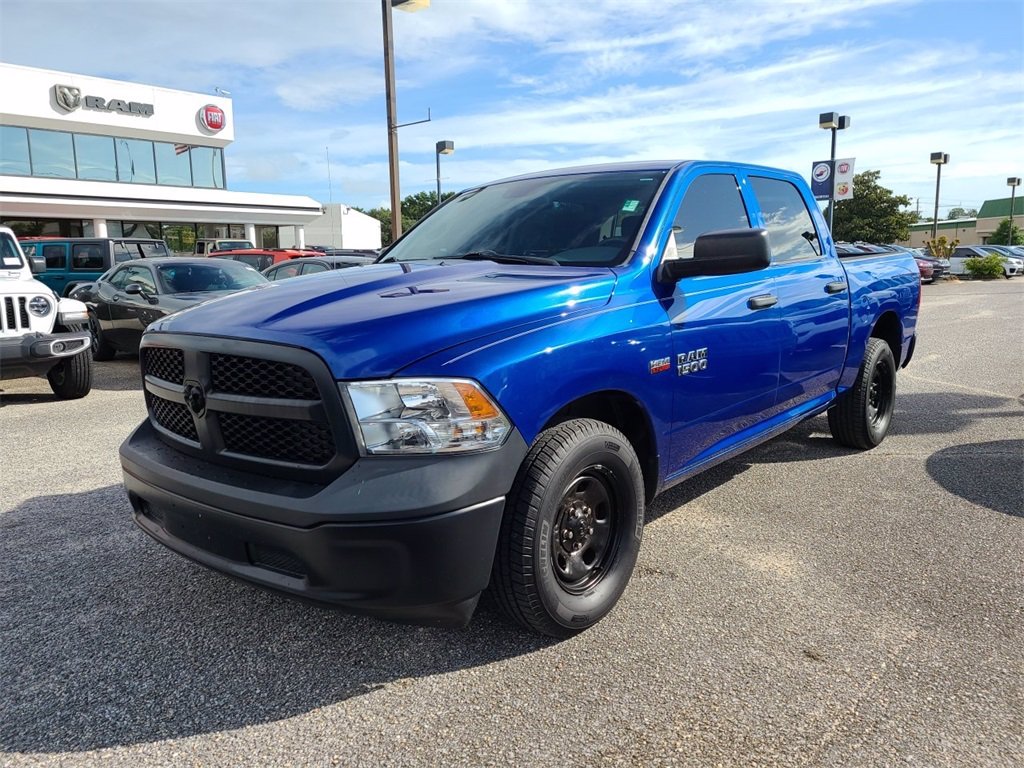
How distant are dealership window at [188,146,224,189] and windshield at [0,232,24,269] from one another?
3234 centimetres

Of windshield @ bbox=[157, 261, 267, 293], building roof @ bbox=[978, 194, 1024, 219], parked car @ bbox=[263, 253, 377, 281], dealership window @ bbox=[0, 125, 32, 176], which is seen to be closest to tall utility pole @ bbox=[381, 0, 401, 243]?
parked car @ bbox=[263, 253, 377, 281]

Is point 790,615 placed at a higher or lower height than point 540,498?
lower

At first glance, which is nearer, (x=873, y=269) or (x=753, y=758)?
(x=753, y=758)

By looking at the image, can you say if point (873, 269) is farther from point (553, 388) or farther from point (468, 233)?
point (553, 388)

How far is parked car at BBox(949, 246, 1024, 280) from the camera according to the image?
1464 inches

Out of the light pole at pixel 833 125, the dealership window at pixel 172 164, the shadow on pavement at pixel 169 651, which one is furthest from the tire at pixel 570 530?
the dealership window at pixel 172 164

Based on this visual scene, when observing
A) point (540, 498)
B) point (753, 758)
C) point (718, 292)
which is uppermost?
point (718, 292)

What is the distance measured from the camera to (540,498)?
2.46 metres

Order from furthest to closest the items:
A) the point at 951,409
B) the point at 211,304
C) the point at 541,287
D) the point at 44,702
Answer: the point at 951,409 < the point at 211,304 < the point at 541,287 < the point at 44,702

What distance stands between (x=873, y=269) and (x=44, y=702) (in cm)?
503

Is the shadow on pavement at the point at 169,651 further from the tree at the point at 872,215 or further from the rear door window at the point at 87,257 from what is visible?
the tree at the point at 872,215

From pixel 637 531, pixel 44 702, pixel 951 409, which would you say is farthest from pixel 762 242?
pixel 951 409

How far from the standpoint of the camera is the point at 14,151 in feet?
103

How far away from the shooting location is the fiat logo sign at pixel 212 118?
37438 mm
